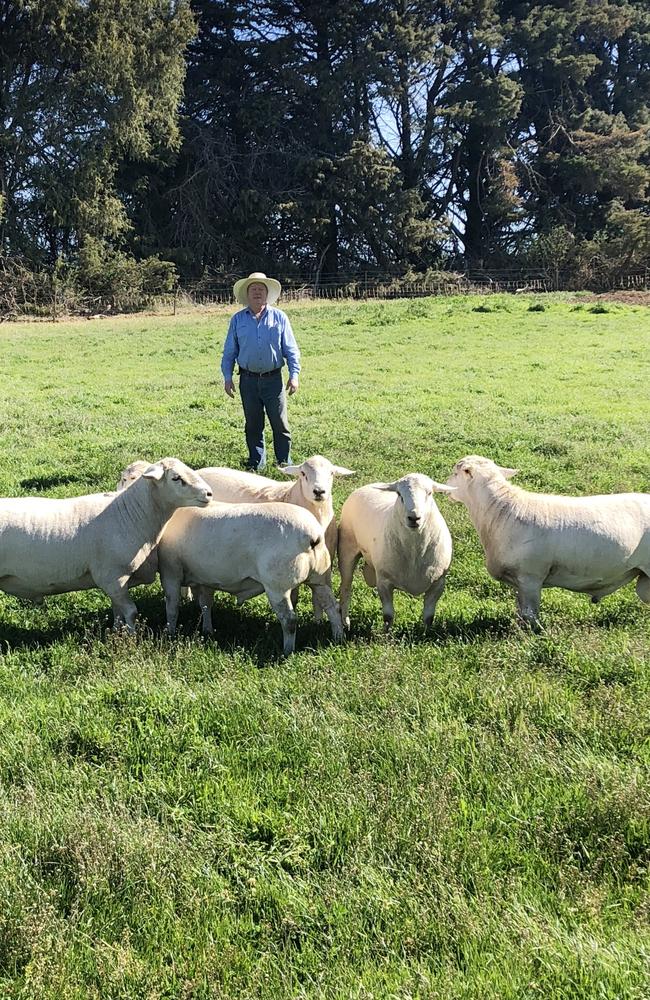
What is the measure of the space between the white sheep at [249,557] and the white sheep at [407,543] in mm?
460

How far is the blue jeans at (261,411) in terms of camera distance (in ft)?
31.1

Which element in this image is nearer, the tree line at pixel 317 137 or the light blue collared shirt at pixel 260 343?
the light blue collared shirt at pixel 260 343

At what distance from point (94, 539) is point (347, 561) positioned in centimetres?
210

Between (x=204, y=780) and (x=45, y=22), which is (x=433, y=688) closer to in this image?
(x=204, y=780)

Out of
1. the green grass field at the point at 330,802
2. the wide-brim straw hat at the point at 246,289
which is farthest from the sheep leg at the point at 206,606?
the wide-brim straw hat at the point at 246,289

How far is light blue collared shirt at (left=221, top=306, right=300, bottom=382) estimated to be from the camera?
30.3 feet

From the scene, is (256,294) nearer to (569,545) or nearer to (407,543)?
(407,543)

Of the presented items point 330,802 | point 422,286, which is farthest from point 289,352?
point 422,286

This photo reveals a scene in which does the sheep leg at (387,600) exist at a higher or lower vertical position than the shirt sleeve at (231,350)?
lower

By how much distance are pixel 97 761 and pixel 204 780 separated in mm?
644

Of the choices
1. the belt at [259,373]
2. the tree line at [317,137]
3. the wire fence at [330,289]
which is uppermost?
the tree line at [317,137]

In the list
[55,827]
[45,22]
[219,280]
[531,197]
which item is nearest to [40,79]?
[45,22]

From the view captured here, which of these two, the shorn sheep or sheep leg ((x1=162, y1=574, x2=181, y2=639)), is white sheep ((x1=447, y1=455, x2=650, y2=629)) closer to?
the shorn sheep

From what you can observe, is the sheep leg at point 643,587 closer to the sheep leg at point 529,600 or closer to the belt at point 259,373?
the sheep leg at point 529,600
